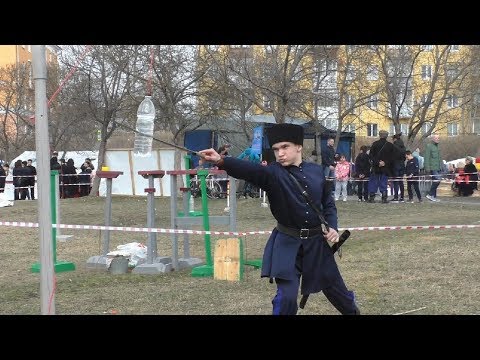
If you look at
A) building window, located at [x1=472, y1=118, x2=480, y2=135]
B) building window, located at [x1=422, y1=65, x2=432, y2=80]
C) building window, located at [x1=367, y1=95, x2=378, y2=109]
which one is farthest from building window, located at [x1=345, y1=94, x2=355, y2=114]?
building window, located at [x1=472, y1=118, x2=480, y2=135]

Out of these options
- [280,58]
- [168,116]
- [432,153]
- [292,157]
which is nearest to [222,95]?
[168,116]

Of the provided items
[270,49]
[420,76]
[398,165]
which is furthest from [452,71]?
[270,49]

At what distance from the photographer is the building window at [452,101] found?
105 ft

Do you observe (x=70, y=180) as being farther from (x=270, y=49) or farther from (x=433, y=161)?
(x=433, y=161)

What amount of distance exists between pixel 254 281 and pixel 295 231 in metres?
3.40

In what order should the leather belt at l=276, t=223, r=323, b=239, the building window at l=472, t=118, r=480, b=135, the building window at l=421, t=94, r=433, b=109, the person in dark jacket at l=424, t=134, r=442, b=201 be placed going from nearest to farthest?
the leather belt at l=276, t=223, r=323, b=239
the person in dark jacket at l=424, t=134, r=442, b=201
the building window at l=421, t=94, r=433, b=109
the building window at l=472, t=118, r=480, b=135

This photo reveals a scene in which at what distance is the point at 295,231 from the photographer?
5.39 metres

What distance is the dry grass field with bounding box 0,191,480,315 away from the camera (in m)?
7.14

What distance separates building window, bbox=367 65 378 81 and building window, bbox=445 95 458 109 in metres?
5.14

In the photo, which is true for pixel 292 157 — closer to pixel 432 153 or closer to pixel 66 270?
pixel 66 270

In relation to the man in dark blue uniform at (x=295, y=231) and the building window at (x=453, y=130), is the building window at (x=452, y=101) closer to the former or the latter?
the building window at (x=453, y=130)

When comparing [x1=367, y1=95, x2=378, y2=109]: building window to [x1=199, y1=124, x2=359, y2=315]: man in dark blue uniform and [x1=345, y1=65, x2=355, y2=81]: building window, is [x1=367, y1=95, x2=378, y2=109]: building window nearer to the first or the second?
[x1=345, y1=65, x2=355, y2=81]: building window

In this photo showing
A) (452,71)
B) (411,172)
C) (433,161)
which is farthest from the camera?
(452,71)

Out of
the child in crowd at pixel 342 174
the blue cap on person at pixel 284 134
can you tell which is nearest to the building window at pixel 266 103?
the child in crowd at pixel 342 174
